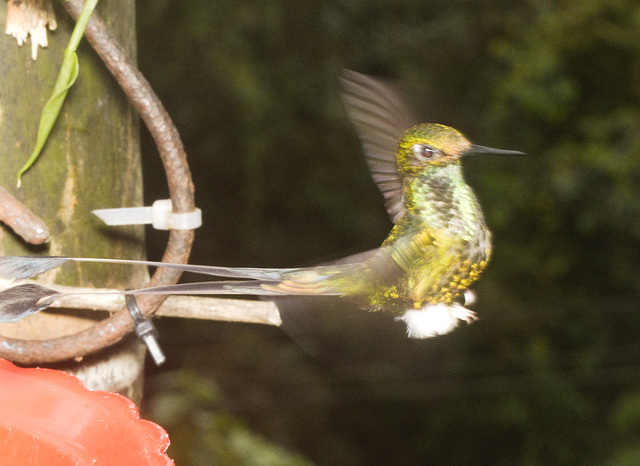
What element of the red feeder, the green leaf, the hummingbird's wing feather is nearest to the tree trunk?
the green leaf

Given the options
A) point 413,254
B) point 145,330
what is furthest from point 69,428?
point 413,254

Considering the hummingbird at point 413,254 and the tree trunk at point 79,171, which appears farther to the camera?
the tree trunk at point 79,171

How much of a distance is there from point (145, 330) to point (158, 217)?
0.08m

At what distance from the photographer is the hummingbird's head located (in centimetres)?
38

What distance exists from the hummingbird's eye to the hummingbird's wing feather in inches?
0.8

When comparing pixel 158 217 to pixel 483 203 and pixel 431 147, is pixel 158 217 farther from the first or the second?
pixel 483 203

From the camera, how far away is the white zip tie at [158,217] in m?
0.46

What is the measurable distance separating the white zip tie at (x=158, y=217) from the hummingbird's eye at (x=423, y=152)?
17cm

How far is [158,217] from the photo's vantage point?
0.47 metres

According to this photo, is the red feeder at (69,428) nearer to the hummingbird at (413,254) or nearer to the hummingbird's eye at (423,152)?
the hummingbird at (413,254)

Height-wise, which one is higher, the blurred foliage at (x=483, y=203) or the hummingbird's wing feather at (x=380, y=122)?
the blurred foliage at (x=483, y=203)

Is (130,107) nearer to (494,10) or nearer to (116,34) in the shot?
(116,34)

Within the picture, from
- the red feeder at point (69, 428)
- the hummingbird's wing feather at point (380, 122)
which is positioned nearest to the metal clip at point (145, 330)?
the red feeder at point (69, 428)

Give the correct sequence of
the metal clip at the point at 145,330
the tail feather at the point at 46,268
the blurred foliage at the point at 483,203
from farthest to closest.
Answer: the blurred foliage at the point at 483,203 → the metal clip at the point at 145,330 → the tail feather at the point at 46,268
